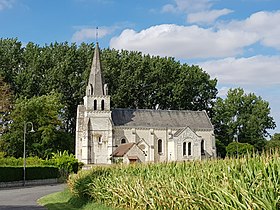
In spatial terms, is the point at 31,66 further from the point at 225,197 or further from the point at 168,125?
the point at 225,197

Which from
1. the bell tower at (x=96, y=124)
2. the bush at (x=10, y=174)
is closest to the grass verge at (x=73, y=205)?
the bush at (x=10, y=174)

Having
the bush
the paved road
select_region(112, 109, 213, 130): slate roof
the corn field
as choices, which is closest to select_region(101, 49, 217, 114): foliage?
select_region(112, 109, 213, 130): slate roof

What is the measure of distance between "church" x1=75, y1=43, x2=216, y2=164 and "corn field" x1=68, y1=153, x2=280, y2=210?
43515mm

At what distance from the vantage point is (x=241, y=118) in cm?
8488

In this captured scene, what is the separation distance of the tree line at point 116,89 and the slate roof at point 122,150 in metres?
7.16

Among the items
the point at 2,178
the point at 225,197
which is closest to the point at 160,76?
the point at 2,178

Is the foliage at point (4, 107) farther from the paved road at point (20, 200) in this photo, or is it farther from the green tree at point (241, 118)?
the green tree at point (241, 118)

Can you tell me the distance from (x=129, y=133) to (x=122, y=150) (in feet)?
17.4

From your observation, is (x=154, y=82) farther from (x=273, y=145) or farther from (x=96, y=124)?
(x=273, y=145)

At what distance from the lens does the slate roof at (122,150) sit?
61.9 meters

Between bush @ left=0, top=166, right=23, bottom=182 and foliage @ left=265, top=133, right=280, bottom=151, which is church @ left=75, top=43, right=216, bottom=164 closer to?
foliage @ left=265, top=133, right=280, bottom=151

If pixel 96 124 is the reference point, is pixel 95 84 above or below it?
above

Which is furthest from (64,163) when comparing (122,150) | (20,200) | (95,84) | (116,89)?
(116,89)

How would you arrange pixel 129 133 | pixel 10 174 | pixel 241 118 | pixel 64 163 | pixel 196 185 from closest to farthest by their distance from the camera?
pixel 196 185, pixel 10 174, pixel 64 163, pixel 129 133, pixel 241 118
